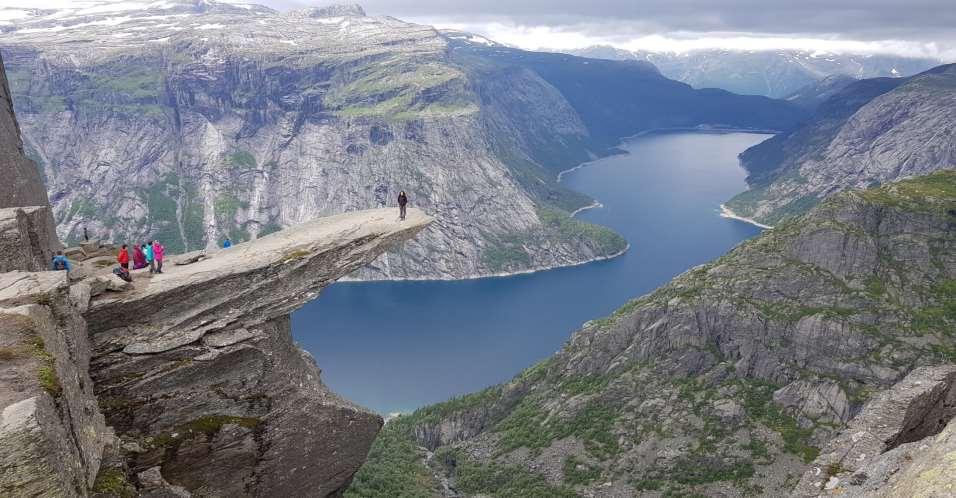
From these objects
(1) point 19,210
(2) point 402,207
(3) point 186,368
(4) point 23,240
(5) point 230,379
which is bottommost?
(5) point 230,379

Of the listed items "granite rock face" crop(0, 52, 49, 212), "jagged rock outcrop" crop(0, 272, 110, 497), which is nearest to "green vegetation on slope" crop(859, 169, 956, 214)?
"granite rock face" crop(0, 52, 49, 212)

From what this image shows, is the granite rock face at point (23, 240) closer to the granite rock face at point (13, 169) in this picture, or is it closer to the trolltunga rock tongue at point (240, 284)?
the trolltunga rock tongue at point (240, 284)

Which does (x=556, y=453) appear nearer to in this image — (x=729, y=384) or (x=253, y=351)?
(x=729, y=384)

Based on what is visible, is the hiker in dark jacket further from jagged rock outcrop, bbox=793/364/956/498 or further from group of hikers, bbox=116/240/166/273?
jagged rock outcrop, bbox=793/364/956/498

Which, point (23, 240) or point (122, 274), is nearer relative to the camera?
point (23, 240)

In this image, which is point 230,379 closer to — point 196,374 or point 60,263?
point 196,374

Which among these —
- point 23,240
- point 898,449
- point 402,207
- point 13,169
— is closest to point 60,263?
point 23,240
